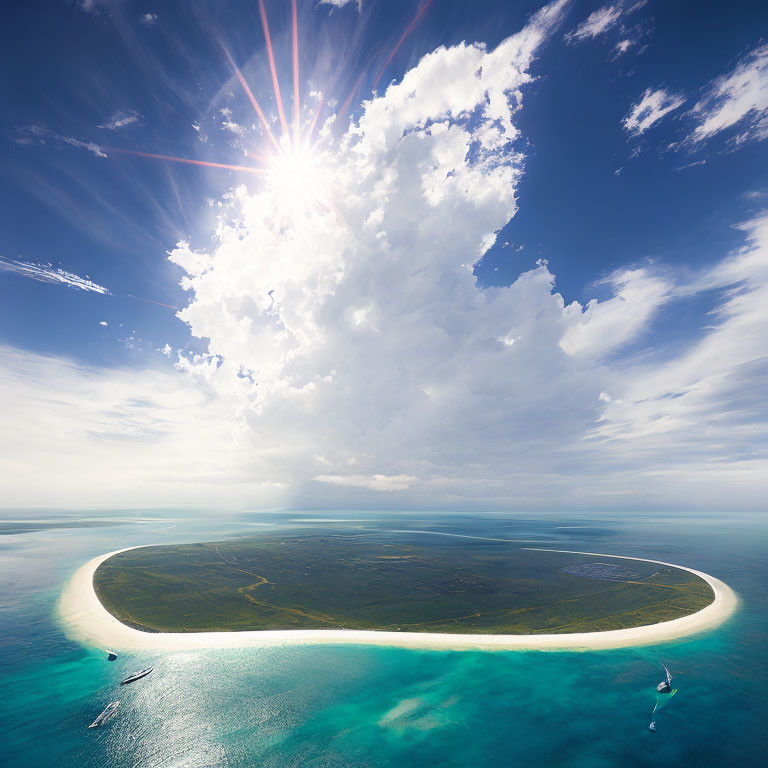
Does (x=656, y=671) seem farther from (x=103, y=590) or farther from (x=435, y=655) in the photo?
(x=103, y=590)

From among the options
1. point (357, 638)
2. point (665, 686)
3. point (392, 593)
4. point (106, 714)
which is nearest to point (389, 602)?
point (392, 593)

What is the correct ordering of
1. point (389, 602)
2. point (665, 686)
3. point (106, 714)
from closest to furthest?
point (106, 714)
point (665, 686)
point (389, 602)

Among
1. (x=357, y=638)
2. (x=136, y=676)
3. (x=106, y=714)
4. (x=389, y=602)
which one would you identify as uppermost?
(x=136, y=676)

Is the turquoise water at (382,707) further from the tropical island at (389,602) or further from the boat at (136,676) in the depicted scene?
the tropical island at (389,602)

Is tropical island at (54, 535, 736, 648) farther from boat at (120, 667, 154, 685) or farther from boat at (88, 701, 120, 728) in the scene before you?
boat at (88, 701, 120, 728)

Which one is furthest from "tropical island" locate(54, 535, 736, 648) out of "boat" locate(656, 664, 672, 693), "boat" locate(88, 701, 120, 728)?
"boat" locate(88, 701, 120, 728)

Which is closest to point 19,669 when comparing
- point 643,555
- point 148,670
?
point 148,670

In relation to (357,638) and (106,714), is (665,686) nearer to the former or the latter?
(357,638)
